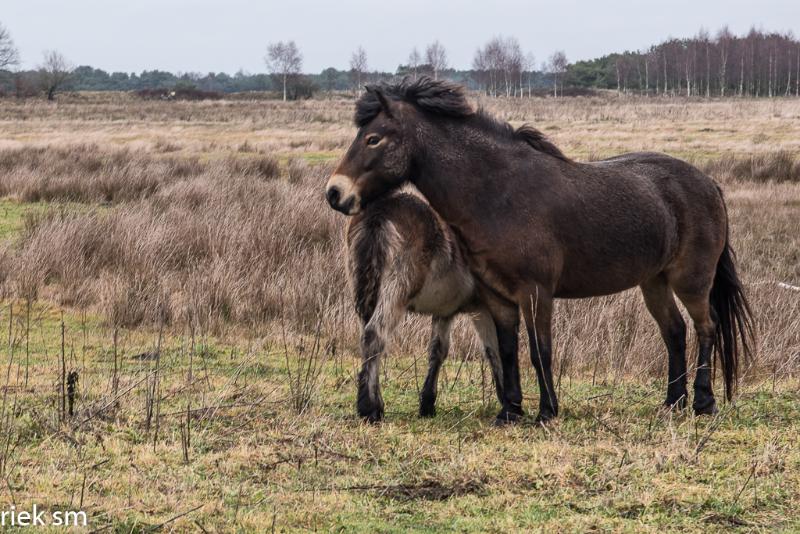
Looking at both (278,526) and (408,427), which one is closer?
(278,526)

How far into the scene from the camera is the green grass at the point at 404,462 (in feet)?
14.4

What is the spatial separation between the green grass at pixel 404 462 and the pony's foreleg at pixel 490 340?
0.31 metres

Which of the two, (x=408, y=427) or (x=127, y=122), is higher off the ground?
(x=127, y=122)

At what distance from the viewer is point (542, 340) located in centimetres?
582

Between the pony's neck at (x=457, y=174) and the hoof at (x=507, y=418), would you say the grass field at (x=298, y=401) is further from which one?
the pony's neck at (x=457, y=174)

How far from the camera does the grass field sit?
4.52 meters

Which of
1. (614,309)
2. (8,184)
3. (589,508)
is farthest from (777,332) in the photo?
(8,184)

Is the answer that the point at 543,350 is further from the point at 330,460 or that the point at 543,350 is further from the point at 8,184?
the point at 8,184

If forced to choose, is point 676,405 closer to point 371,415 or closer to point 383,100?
point 371,415

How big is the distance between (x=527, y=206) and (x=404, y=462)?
1.72m

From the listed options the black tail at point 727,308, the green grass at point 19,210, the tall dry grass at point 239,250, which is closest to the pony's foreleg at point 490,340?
the tall dry grass at point 239,250

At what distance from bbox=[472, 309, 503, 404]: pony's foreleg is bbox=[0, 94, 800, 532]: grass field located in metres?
0.30

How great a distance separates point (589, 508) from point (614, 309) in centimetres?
511

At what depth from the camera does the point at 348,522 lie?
4.32 metres
